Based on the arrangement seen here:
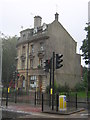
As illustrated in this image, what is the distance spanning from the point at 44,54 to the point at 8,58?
15.3 meters

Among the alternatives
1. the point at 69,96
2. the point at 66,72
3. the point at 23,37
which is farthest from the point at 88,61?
the point at 23,37

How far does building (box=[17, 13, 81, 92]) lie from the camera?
40.4 metres

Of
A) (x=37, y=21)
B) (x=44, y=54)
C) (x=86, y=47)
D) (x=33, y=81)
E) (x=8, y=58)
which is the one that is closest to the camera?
(x=86, y=47)

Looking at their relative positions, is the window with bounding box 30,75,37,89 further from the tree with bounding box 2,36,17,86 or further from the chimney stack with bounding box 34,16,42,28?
the chimney stack with bounding box 34,16,42,28

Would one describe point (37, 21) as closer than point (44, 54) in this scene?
No

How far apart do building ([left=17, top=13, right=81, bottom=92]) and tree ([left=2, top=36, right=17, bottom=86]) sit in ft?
17.4

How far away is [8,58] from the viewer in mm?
52781

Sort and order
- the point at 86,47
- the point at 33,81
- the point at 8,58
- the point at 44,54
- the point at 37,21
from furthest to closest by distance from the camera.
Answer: the point at 8,58, the point at 37,21, the point at 33,81, the point at 44,54, the point at 86,47

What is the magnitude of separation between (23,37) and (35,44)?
6253 mm

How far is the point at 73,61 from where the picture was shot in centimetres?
4591

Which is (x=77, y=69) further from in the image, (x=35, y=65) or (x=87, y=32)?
(x=87, y=32)

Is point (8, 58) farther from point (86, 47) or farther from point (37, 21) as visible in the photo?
point (86, 47)

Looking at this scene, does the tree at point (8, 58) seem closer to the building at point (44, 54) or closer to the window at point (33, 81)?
the building at point (44, 54)

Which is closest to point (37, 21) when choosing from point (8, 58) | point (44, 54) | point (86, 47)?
point (44, 54)
